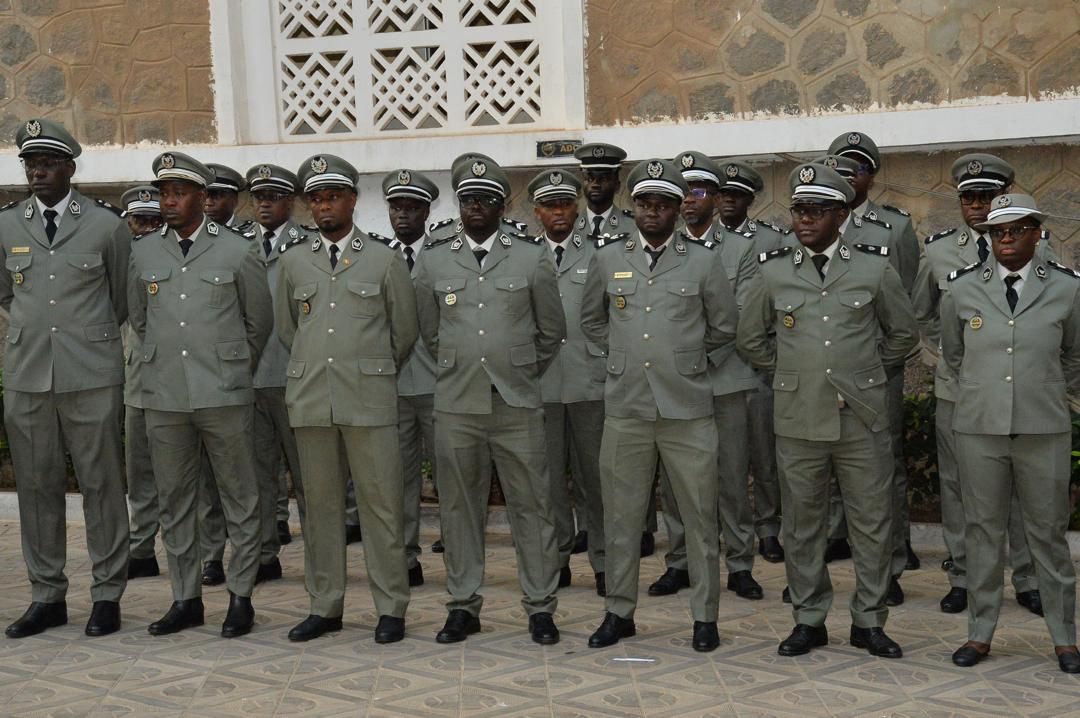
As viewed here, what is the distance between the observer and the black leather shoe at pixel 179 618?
658 centimetres

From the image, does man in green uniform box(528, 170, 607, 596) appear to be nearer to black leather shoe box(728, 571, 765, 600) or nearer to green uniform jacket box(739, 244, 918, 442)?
black leather shoe box(728, 571, 765, 600)

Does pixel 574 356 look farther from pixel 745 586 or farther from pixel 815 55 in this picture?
pixel 815 55

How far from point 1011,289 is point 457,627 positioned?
2.84 m

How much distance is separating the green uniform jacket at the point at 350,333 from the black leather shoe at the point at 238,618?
3.02ft

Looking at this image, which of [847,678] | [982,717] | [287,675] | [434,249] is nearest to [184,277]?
[434,249]

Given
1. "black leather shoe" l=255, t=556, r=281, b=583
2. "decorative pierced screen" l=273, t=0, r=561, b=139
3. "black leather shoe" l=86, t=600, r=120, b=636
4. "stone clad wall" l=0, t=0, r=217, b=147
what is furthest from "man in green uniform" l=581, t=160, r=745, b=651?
"stone clad wall" l=0, t=0, r=217, b=147

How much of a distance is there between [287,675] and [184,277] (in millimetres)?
1896

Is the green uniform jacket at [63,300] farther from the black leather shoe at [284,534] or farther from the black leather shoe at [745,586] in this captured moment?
the black leather shoe at [745,586]

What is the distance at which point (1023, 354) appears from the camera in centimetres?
581

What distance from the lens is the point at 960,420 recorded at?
596cm

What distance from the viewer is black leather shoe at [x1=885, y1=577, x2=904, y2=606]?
690 centimetres

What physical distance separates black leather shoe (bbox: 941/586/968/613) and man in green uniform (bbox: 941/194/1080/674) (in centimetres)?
78

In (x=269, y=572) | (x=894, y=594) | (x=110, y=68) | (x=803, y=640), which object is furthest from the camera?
(x=110, y=68)

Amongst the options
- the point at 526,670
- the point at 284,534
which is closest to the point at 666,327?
the point at 526,670
